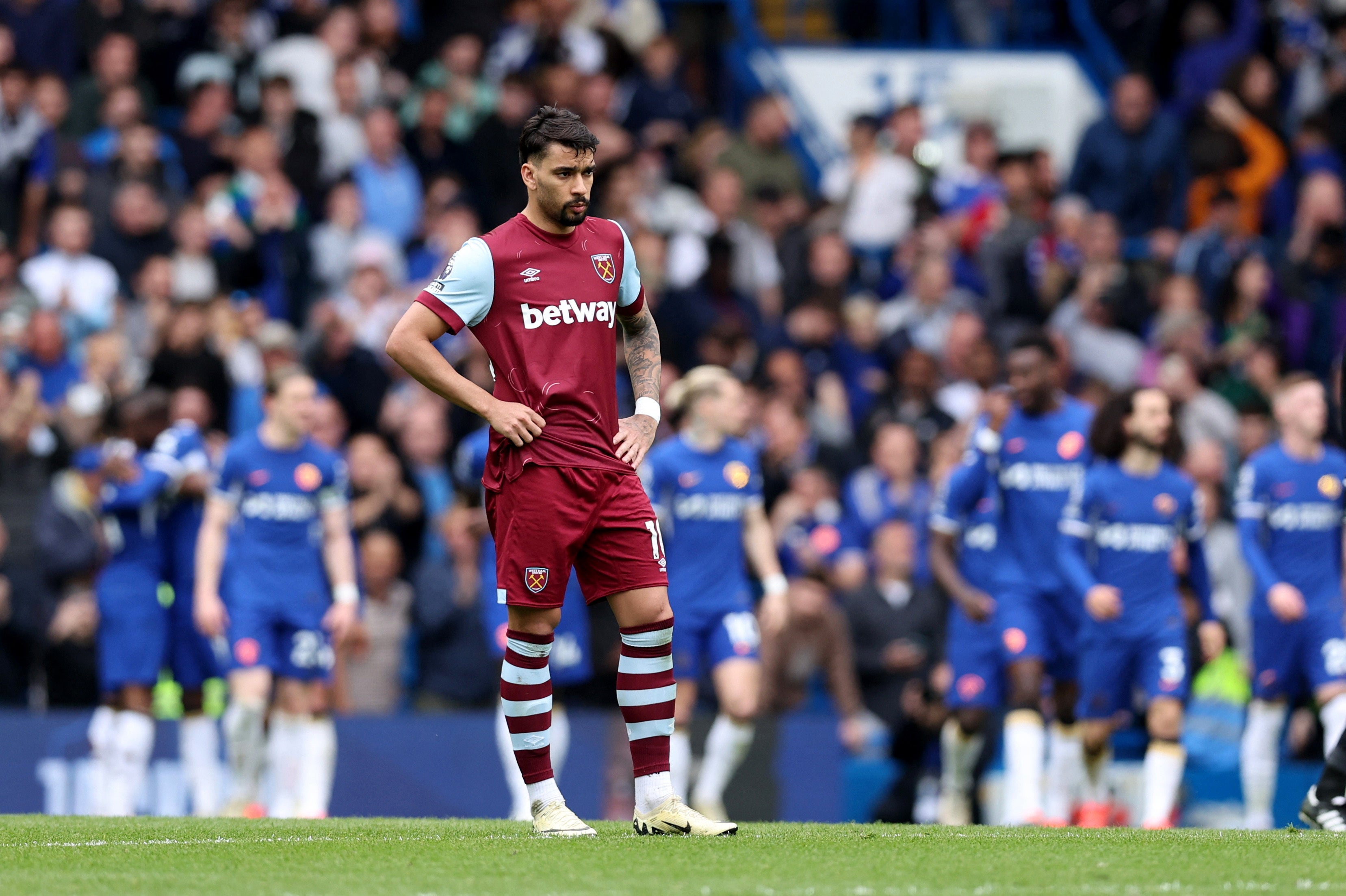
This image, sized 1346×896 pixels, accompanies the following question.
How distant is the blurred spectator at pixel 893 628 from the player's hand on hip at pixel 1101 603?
10.4ft

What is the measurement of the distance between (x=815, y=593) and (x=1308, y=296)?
19.2 ft

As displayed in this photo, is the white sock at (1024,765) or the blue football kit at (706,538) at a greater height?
the blue football kit at (706,538)

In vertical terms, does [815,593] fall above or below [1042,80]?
below

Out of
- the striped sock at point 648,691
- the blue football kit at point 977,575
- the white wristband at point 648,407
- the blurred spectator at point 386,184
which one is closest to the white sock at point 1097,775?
the blue football kit at point 977,575

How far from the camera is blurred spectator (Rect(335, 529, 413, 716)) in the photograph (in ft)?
45.2

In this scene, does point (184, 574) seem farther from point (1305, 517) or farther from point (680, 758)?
point (1305, 517)

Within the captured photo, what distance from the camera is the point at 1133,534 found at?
11.5 meters

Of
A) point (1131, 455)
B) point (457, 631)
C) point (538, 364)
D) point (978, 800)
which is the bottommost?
point (978, 800)

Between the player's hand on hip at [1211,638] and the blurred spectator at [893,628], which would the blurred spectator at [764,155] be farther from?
the player's hand on hip at [1211,638]

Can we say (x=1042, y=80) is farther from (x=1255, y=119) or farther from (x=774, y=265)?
(x=774, y=265)

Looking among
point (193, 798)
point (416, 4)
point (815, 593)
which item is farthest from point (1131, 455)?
point (416, 4)

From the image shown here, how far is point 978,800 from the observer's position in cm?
1363

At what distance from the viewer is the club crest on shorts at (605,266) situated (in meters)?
7.72

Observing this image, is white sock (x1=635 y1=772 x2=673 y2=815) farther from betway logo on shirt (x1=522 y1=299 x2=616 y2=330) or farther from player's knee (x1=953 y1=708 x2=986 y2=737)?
player's knee (x1=953 y1=708 x2=986 y2=737)
